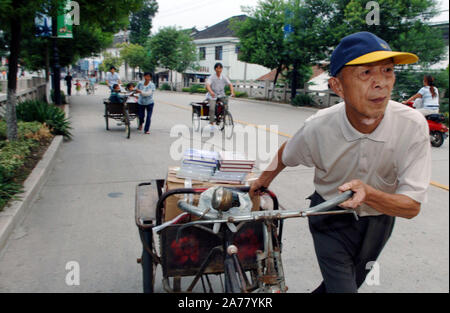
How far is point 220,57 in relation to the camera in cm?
5053

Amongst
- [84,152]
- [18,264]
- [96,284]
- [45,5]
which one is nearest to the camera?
[96,284]

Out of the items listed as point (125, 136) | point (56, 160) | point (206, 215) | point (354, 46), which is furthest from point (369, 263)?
point (125, 136)

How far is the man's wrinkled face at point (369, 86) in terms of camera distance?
1.90 meters

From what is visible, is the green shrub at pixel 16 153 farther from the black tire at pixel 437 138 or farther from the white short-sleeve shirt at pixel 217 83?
the black tire at pixel 437 138

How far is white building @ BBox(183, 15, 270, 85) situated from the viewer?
162ft

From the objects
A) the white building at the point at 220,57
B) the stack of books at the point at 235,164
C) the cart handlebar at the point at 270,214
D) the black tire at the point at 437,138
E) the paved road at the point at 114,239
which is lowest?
the paved road at the point at 114,239

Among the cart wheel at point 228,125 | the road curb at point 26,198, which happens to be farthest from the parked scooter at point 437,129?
the road curb at point 26,198

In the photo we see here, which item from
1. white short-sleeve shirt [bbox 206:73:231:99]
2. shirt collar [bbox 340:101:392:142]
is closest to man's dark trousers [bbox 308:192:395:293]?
shirt collar [bbox 340:101:392:142]

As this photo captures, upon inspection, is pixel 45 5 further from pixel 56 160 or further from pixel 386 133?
pixel 386 133

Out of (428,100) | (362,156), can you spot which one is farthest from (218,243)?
(428,100)

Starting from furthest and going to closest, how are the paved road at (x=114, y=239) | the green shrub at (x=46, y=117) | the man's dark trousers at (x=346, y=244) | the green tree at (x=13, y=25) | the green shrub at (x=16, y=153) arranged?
the green shrub at (x=46, y=117) → the green tree at (x=13, y=25) → the green shrub at (x=16, y=153) → the paved road at (x=114, y=239) → the man's dark trousers at (x=346, y=244)

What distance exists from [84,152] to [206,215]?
24.9 feet

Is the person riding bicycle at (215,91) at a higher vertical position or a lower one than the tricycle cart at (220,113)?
higher
